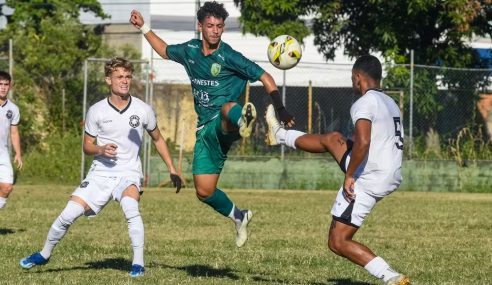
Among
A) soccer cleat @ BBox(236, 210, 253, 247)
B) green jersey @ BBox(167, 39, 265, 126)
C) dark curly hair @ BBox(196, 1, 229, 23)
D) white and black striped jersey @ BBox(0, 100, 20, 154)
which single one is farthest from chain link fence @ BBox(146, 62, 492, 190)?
dark curly hair @ BBox(196, 1, 229, 23)

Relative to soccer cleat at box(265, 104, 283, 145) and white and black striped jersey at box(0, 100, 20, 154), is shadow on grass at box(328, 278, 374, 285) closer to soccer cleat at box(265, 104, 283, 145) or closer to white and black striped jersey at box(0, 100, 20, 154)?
soccer cleat at box(265, 104, 283, 145)

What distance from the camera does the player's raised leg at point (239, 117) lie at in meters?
10.1

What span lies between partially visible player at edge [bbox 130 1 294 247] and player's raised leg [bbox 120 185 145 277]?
96 cm

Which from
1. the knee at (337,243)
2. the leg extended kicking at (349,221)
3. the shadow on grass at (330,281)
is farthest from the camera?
the shadow on grass at (330,281)

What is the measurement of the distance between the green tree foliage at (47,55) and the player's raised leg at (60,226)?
16.5 meters

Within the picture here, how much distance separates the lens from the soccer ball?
11562 mm

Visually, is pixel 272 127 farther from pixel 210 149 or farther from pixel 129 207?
pixel 129 207

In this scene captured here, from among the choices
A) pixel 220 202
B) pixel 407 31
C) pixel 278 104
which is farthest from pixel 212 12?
pixel 407 31

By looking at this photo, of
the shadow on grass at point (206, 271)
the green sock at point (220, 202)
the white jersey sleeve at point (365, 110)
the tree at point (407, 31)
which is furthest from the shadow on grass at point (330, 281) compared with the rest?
the tree at point (407, 31)

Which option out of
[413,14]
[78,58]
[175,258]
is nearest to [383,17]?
[413,14]

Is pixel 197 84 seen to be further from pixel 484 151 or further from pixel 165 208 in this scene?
pixel 484 151

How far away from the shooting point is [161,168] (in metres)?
24.8

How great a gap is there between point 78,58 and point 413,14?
36.5ft

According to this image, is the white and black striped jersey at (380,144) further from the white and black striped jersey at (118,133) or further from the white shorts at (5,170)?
the white shorts at (5,170)
